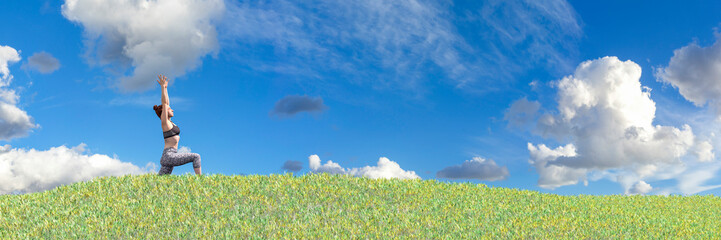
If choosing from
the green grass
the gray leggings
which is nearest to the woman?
the gray leggings

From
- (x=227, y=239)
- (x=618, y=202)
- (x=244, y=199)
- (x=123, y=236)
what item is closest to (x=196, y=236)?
(x=227, y=239)

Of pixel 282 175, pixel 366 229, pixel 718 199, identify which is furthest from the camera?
pixel 718 199

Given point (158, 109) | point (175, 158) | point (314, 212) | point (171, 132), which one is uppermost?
point (158, 109)

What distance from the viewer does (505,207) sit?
1541 centimetres

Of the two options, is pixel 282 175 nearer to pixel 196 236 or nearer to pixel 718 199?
pixel 196 236

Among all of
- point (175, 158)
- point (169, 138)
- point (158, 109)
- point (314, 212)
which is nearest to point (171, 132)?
point (169, 138)

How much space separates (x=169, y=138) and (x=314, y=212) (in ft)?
17.8

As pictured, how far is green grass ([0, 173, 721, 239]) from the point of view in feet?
39.8

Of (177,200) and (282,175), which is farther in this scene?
(282,175)

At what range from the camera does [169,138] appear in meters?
16.0

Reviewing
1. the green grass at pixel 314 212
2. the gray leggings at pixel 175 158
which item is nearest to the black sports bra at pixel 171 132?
the gray leggings at pixel 175 158

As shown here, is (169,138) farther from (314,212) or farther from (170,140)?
(314,212)

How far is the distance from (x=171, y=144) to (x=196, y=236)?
531 cm

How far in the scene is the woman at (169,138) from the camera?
52.4 ft
